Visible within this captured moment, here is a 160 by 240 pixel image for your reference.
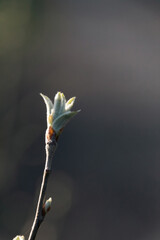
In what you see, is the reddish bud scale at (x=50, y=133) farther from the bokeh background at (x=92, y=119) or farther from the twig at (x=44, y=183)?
the bokeh background at (x=92, y=119)

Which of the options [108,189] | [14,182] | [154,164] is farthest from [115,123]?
[14,182]

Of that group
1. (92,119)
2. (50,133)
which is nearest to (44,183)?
(50,133)

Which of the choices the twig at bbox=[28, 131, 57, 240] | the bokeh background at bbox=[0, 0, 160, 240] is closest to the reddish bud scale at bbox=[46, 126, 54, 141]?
the twig at bbox=[28, 131, 57, 240]

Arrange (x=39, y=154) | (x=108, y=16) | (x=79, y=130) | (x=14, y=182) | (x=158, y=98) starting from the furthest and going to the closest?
1. (x=108, y=16)
2. (x=158, y=98)
3. (x=79, y=130)
4. (x=39, y=154)
5. (x=14, y=182)

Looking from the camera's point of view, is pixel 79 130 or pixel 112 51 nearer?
pixel 79 130

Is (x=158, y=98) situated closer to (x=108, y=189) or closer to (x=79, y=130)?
(x=79, y=130)
